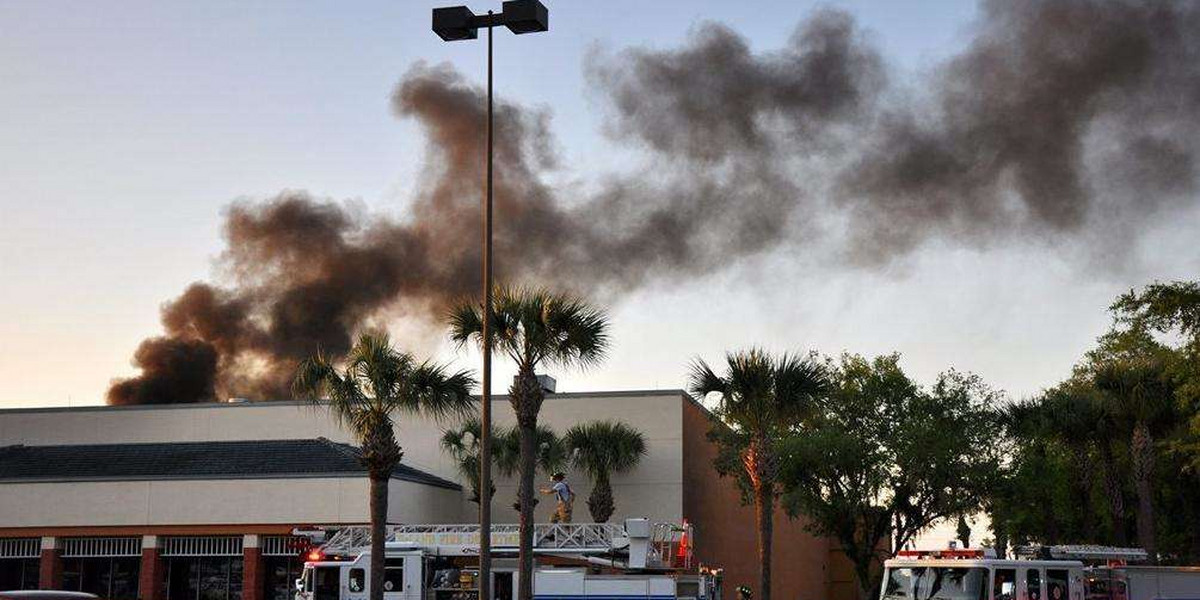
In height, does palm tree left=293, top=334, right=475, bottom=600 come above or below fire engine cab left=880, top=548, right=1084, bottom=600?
above

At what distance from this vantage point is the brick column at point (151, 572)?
47.5 metres

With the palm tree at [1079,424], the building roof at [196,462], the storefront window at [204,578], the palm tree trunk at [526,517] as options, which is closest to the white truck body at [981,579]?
the palm tree trunk at [526,517]

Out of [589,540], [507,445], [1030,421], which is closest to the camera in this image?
[589,540]

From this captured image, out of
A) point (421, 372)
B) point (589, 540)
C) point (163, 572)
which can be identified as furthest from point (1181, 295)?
point (163, 572)

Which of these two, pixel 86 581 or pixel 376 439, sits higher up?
pixel 376 439

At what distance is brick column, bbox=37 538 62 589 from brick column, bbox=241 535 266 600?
6.95 metres

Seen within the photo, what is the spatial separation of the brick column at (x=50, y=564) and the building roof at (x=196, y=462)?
7.68 ft

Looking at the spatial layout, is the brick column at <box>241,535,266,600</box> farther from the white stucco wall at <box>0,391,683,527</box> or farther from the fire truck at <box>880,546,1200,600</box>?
the fire truck at <box>880,546,1200,600</box>

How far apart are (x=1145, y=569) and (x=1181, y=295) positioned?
12.1 m

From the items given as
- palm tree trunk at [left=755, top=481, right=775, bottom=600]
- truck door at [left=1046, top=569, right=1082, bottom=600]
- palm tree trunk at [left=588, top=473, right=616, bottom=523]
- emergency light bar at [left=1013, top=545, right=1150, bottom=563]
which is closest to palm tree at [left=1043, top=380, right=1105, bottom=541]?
palm tree trunk at [left=755, top=481, right=775, bottom=600]

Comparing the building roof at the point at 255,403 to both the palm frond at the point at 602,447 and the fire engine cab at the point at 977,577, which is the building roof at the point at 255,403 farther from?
the fire engine cab at the point at 977,577

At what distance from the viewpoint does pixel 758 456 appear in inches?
1344

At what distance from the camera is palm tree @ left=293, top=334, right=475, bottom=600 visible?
3159 centimetres

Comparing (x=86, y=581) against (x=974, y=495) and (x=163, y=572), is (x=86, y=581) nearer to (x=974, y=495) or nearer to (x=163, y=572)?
(x=163, y=572)
